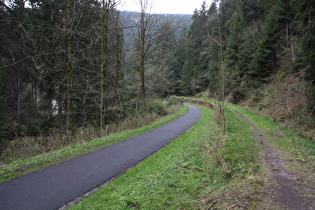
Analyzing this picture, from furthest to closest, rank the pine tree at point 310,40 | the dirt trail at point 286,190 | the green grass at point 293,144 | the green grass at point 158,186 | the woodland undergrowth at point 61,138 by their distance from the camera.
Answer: the pine tree at point 310,40
the woodland undergrowth at point 61,138
the green grass at point 293,144
the green grass at point 158,186
the dirt trail at point 286,190

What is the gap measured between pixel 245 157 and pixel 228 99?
88.7 ft

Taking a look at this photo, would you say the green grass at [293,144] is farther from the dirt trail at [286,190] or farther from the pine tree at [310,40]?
the pine tree at [310,40]

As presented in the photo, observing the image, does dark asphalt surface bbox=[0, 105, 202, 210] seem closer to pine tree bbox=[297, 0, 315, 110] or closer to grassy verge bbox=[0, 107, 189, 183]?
grassy verge bbox=[0, 107, 189, 183]

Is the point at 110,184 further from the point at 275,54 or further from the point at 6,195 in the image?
the point at 275,54

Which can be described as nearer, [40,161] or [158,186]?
[158,186]

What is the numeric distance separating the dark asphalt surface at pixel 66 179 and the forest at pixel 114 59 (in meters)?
3.70

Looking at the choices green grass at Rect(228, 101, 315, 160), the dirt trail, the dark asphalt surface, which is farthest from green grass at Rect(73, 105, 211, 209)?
green grass at Rect(228, 101, 315, 160)

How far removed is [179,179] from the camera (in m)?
5.16

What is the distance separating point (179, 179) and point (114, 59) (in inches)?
578

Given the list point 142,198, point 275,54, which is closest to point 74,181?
point 142,198

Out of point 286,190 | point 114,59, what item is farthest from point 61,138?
point 286,190

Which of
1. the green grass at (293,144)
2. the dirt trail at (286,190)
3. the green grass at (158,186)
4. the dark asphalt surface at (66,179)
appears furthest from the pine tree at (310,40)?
the dark asphalt surface at (66,179)

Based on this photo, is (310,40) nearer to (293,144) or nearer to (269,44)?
(293,144)

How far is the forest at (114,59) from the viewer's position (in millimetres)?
10672
